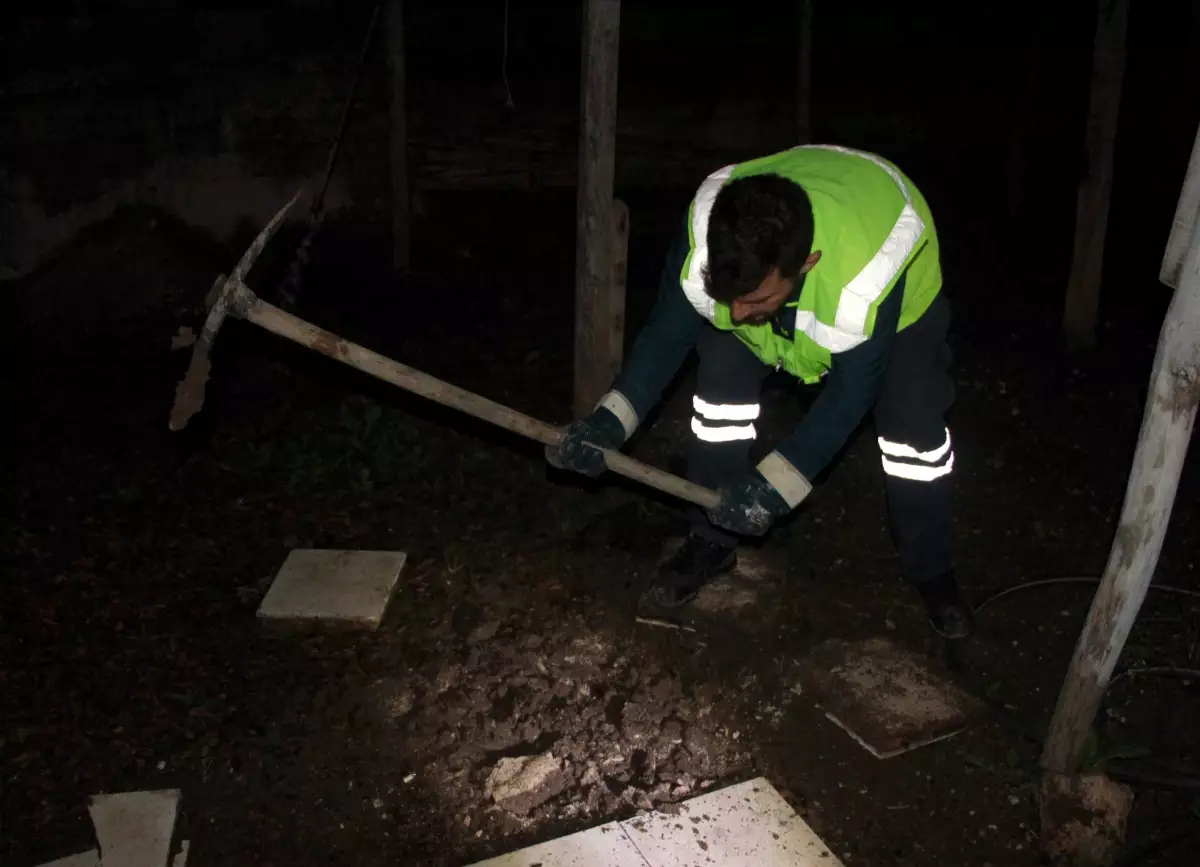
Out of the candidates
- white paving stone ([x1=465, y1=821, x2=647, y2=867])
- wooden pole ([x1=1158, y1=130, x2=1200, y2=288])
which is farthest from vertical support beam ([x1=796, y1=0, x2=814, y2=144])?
white paving stone ([x1=465, y1=821, x2=647, y2=867])

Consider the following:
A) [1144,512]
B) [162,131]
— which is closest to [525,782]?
[1144,512]

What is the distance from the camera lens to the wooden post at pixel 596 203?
12.1 feet

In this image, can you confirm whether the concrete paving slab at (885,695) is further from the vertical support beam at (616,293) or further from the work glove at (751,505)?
the vertical support beam at (616,293)

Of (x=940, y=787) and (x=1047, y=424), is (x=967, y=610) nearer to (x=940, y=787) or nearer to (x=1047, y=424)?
(x=940, y=787)

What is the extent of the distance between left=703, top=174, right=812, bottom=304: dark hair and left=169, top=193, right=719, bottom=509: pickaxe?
29.6 inches

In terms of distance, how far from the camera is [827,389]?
2.90 m

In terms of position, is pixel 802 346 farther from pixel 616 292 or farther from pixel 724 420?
pixel 616 292

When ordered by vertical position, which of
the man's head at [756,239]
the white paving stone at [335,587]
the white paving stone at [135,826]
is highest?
the man's head at [756,239]

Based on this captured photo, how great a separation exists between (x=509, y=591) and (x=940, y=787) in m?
1.53

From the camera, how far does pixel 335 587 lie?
3.57 m

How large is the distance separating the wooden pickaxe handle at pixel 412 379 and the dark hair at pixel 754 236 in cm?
74

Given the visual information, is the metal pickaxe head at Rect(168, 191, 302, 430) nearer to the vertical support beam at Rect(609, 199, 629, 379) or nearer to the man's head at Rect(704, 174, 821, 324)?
the man's head at Rect(704, 174, 821, 324)

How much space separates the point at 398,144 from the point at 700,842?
4.60 metres

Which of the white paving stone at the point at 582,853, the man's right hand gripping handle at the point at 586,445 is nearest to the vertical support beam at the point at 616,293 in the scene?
the man's right hand gripping handle at the point at 586,445
